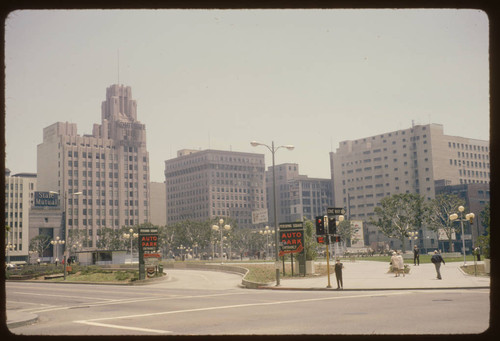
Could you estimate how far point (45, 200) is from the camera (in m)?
197

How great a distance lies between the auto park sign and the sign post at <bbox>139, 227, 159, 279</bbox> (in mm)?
13761

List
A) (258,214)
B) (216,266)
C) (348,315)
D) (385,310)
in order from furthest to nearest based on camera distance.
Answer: (258,214), (216,266), (385,310), (348,315)

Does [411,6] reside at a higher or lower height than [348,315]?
higher

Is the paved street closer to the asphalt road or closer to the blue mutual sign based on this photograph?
the asphalt road

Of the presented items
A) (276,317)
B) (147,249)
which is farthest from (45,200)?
(276,317)

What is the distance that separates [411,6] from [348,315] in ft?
54.2

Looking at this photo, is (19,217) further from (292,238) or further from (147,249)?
(292,238)

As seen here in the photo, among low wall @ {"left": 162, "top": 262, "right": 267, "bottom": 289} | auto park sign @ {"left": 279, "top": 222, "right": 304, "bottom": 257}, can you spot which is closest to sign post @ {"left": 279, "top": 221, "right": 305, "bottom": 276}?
auto park sign @ {"left": 279, "top": 222, "right": 304, "bottom": 257}

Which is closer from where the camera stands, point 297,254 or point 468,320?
point 468,320

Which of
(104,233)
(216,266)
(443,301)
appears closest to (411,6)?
(443,301)

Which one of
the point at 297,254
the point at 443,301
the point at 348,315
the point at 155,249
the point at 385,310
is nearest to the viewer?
the point at 348,315

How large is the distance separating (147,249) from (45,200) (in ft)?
508
